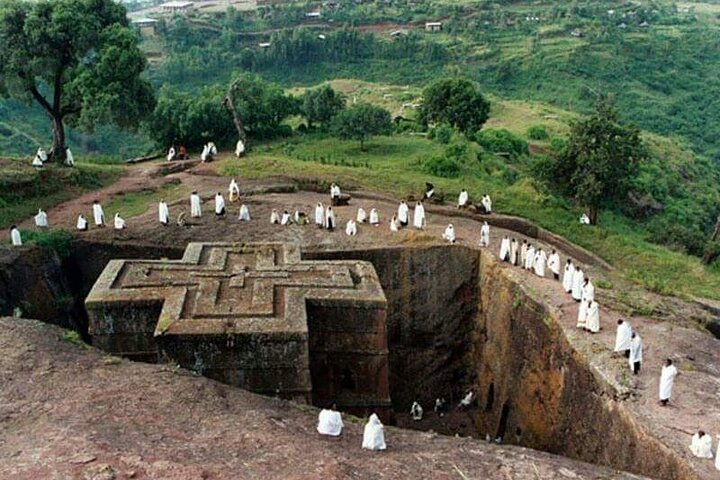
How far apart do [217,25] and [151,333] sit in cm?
6548

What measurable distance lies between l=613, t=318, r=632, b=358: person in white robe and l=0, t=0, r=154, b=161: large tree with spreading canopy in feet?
63.0

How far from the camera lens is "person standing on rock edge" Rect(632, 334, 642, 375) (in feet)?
42.0

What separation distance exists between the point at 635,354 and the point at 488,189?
15192 millimetres

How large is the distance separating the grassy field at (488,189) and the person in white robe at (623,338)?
19.5 ft

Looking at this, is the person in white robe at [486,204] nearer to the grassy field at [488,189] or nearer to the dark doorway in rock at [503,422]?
the grassy field at [488,189]

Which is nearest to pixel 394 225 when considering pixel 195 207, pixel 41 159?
pixel 195 207

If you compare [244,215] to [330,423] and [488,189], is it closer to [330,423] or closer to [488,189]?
[488,189]

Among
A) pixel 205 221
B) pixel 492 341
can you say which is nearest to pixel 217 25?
pixel 205 221

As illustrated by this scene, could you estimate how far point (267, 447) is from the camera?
10031 mm

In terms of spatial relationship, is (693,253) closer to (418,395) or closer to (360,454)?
(418,395)

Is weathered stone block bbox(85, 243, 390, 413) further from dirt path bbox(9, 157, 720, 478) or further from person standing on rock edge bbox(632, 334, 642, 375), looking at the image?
person standing on rock edge bbox(632, 334, 642, 375)

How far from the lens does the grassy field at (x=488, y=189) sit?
2267 cm

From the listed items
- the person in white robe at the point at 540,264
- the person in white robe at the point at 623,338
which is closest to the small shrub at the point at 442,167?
the person in white robe at the point at 540,264

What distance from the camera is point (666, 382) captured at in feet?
38.3
